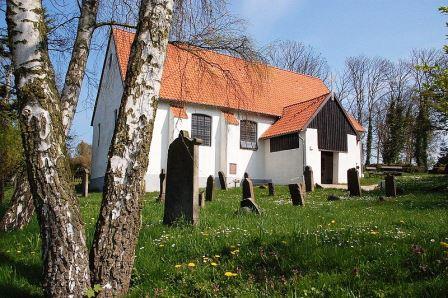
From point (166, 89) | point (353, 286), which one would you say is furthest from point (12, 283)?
point (166, 89)

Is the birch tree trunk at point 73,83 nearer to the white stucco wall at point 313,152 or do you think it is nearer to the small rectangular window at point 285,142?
the white stucco wall at point 313,152

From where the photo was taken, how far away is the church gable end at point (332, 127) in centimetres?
2611

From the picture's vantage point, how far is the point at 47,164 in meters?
3.61

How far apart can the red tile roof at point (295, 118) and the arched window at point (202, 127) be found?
13.8ft

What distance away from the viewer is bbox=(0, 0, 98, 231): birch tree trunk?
23.0ft

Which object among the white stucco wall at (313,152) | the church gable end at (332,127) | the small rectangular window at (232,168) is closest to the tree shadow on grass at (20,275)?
the small rectangular window at (232,168)

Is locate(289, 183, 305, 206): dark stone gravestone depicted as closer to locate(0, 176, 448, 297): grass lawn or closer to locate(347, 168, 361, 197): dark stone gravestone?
locate(347, 168, 361, 197): dark stone gravestone

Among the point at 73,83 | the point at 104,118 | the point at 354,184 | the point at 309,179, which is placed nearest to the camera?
the point at 73,83

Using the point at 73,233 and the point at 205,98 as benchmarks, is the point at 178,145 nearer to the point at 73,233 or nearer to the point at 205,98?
the point at 73,233

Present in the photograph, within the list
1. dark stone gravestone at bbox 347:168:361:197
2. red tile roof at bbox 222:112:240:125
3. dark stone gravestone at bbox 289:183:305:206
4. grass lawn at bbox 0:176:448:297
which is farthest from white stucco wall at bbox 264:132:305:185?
grass lawn at bbox 0:176:448:297

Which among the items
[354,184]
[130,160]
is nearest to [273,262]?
[130,160]

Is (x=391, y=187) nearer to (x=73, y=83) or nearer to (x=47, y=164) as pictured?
(x=73, y=83)

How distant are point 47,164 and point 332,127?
24983 mm

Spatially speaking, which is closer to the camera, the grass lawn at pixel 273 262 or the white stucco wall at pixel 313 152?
the grass lawn at pixel 273 262
